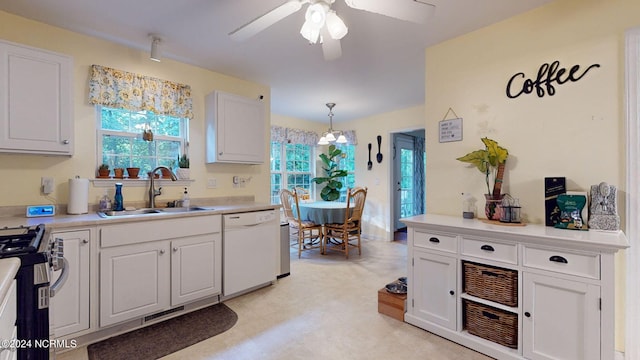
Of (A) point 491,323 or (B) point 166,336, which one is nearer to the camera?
(A) point 491,323

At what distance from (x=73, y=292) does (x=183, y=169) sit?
52.1 inches

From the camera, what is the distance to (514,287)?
182cm

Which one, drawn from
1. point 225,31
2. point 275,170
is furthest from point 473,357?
point 275,170

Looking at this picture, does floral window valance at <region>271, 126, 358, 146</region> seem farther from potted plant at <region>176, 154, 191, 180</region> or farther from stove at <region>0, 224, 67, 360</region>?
stove at <region>0, 224, 67, 360</region>

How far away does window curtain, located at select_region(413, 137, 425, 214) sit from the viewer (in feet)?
20.9

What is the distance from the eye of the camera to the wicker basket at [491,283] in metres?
1.83

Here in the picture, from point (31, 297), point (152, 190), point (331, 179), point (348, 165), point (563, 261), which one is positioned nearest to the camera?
point (31, 297)

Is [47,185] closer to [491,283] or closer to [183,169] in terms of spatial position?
[183,169]

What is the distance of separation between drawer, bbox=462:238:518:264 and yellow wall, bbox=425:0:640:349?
48cm

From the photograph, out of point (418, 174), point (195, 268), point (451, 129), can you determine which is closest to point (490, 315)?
point (451, 129)

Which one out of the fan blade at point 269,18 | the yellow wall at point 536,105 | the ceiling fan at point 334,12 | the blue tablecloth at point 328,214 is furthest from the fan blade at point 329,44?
the blue tablecloth at point 328,214

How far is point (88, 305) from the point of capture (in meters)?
1.97

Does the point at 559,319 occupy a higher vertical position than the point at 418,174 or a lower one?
lower

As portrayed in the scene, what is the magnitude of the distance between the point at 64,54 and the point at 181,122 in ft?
3.37
